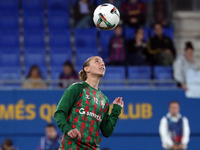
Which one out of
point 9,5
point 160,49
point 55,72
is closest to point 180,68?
point 160,49

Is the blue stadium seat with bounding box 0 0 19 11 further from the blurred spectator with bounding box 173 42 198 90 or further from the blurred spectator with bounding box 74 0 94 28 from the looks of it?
the blurred spectator with bounding box 173 42 198 90

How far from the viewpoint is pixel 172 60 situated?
10.8 m

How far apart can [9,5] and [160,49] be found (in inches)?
172

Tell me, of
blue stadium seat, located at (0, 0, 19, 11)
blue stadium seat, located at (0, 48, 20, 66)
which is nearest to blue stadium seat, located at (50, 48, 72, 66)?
blue stadium seat, located at (0, 48, 20, 66)

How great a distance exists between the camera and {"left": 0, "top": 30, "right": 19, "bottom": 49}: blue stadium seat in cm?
1188

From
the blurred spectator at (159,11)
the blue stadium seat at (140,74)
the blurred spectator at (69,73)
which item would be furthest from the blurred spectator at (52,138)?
the blurred spectator at (159,11)

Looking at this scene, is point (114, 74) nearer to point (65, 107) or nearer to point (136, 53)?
point (136, 53)

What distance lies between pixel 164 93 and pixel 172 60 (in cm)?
84

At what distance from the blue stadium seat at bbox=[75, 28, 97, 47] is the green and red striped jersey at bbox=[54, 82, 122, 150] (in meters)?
6.72

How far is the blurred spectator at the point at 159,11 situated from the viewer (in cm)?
1291

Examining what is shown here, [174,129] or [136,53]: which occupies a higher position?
[136,53]

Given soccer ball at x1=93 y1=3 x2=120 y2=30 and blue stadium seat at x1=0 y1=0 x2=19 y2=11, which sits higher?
blue stadium seat at x1=0 y1=0 x2=19 y2=11

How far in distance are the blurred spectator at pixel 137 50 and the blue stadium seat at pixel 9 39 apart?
9.43 feet

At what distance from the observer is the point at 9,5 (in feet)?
41.8
